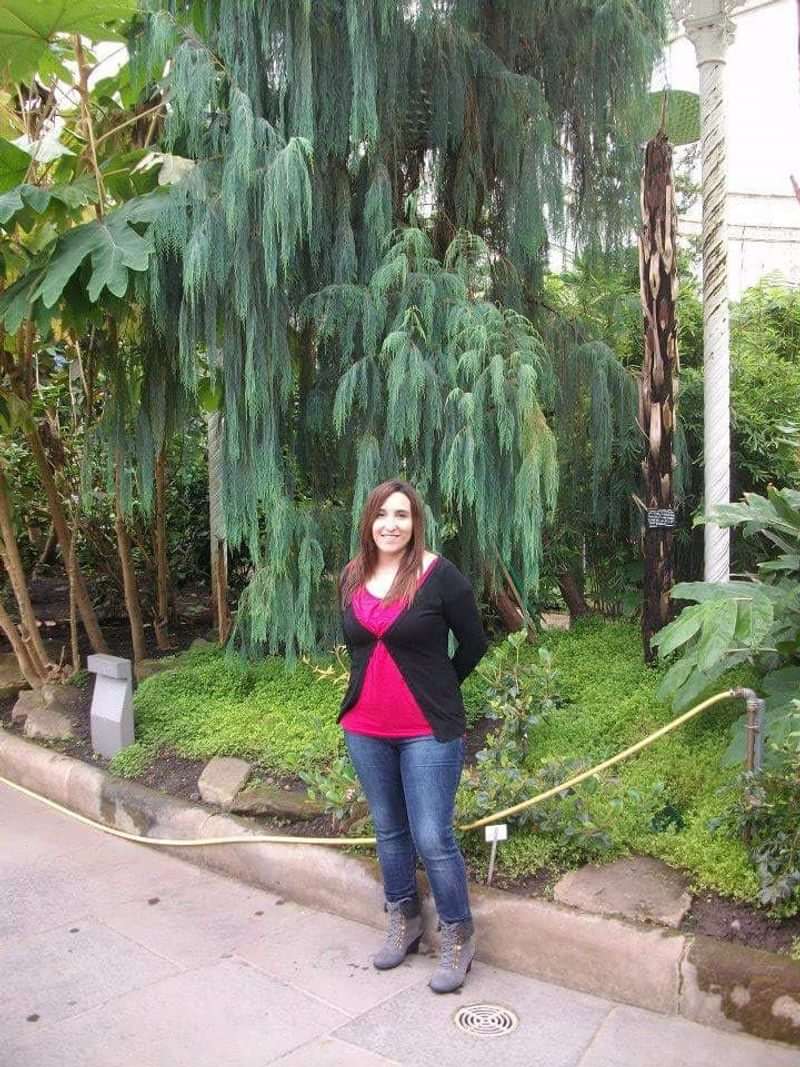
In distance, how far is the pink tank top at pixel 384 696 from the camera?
10.9ft

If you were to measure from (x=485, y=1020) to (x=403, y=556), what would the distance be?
1.56m

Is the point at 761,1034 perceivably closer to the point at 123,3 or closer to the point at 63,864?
the point at 63,864

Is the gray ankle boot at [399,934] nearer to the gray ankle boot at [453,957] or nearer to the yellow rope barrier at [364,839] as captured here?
the gray ankle boot at [453,957]

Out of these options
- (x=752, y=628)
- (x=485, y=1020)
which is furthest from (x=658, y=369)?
(x=485, y=1020)

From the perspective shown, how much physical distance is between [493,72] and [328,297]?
1.70 metres

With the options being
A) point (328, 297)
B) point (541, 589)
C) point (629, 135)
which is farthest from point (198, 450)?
point (629, 135)

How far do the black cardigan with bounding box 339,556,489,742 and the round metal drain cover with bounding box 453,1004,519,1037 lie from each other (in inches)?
34.9

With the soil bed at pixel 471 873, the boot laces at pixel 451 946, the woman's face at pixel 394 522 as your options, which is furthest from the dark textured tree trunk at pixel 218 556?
the boot laces at pixel 451 946

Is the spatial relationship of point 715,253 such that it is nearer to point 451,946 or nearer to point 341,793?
point 341,793

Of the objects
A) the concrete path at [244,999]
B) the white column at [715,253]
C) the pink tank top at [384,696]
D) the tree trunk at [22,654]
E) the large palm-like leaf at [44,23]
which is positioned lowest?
the concrete path at [244,999]

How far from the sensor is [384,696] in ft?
10.9

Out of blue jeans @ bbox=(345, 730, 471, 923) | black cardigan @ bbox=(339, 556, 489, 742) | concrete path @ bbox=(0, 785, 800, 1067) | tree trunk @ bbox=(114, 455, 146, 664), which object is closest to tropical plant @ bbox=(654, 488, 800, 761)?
black cardigan @ bbox=(339, 556, 489, 742)

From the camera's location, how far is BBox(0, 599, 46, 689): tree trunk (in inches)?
250

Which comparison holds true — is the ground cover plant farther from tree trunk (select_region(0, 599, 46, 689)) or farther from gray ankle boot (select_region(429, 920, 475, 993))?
tree trunk (select_region(0, 599, 46, 689))
